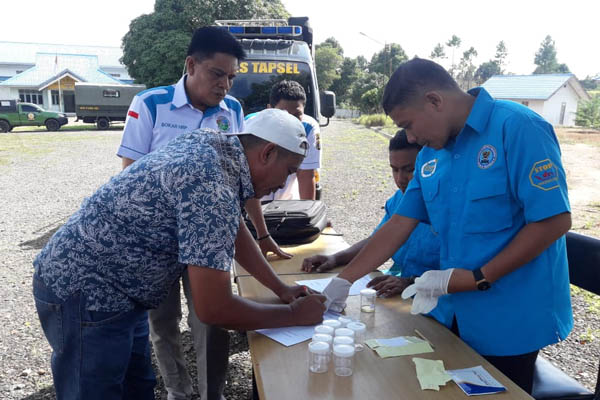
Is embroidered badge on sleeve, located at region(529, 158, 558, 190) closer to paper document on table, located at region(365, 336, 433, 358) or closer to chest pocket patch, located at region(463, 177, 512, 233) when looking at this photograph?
chest pocket patch, located at region(463, 177, 512, 233)

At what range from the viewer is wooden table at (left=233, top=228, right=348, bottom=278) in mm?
2436

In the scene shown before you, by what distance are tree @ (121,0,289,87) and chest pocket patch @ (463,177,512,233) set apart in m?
24.8

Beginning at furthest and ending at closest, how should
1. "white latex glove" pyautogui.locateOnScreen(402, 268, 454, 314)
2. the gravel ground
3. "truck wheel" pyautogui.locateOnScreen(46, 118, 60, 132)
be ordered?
"truck wheel" pyautogui.locateOnScreen(46, 118, 60, 132)
the gravel ground
"white latex glove" pyautogui.locateOnScreen(402, 268, 454, 314)

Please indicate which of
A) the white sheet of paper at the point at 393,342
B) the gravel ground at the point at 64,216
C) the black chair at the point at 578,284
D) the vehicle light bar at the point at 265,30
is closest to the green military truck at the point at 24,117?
the gravel ground at the point at 64,216

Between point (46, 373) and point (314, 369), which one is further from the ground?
point (314, 369)

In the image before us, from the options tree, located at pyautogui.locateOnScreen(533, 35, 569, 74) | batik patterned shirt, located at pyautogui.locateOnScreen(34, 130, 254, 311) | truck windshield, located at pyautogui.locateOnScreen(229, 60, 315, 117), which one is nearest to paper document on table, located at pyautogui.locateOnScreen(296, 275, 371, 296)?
batik patterned shirt, located at pyautogui.locateOnScreen(34, 130, 254, 311)

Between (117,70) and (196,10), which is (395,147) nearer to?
(196,10)

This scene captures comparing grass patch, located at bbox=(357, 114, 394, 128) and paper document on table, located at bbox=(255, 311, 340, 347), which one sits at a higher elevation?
paper document on table, located at bbox=(255, 311, 340, 347)

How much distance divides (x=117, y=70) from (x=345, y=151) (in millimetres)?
45835

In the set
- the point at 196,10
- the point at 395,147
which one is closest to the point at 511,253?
the point at 395,147

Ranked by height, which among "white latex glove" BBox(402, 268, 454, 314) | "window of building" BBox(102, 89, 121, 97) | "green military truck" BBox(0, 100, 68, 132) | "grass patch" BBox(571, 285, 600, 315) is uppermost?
"white latex glove" BBox(402, 268, 454, 314)

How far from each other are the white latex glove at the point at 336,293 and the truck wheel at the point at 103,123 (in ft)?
82.6

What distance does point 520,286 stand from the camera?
153cm

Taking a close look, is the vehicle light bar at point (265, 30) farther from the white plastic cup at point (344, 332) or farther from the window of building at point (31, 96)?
the window of building at point (31, 96)
